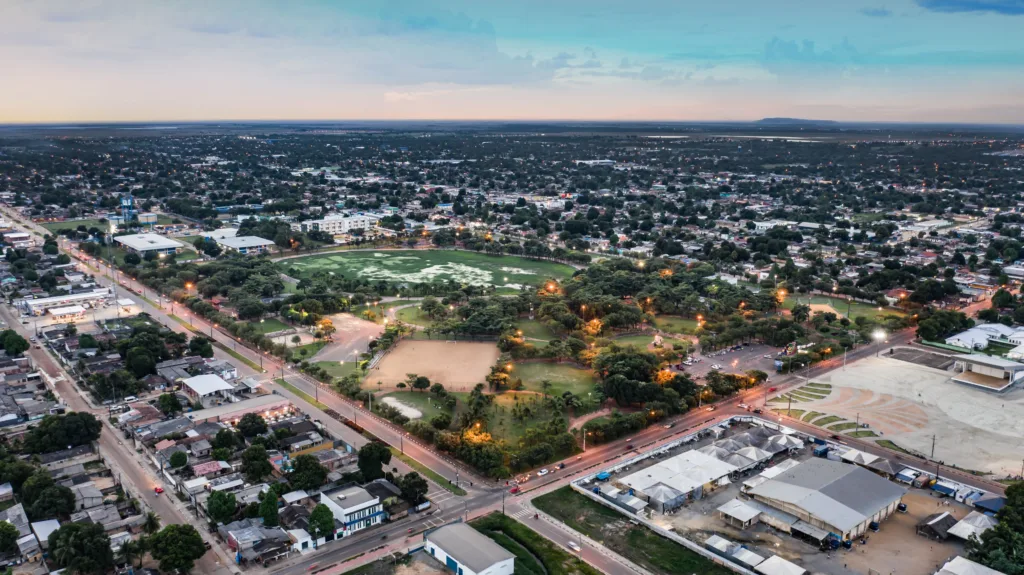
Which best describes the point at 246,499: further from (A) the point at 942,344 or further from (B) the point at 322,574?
(A) the point at 942,344

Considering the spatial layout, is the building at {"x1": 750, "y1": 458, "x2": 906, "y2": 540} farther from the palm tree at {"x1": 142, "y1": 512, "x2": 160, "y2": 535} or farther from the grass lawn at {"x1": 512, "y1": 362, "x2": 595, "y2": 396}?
the palm tree at {"x1": 142, "y1": 512, "x2": 160, "y2": 535}

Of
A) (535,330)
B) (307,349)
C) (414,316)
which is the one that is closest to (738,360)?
(535,330)

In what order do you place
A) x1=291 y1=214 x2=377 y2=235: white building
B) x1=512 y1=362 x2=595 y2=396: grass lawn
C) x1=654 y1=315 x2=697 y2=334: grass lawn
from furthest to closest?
x1=291 y1=214 x2=377 y2=235: white building < x1=654 y1=315 x2=697 y2=334: grass lawn < x1=512 y1=362 x2=595 y2=396: grass lawn

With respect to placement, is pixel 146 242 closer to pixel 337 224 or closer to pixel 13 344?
pixel 337 224

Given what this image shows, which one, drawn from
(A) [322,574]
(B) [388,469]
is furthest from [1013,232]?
(A) [322,574]

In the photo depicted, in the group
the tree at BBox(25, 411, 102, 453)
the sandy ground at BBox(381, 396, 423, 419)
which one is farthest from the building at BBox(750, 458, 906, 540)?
the tree at BBox(25, 411, 102, 453)

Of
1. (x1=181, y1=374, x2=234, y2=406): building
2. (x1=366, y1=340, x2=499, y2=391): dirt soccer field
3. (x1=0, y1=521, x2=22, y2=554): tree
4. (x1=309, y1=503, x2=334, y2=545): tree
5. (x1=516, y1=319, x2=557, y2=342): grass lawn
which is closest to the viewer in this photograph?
(x1=0, y1=521, x2=22, y2=554): tree
